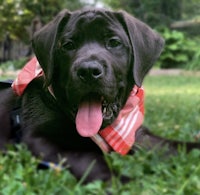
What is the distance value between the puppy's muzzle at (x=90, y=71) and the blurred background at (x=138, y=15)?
39.1ft

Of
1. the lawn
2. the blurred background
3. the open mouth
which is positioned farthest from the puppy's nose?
the blurred background

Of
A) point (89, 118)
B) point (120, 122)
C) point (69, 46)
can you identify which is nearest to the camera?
point (89, 118)

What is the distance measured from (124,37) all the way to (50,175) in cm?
99

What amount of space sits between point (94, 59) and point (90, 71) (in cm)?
10

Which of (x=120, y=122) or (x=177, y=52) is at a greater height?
(x=120, y=122)

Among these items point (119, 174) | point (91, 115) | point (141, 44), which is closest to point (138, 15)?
point (141, 44)

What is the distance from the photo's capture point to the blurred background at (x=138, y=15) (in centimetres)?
1608

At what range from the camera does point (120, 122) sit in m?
3.28

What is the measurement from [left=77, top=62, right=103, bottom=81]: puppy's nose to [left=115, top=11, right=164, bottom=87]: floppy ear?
37cm

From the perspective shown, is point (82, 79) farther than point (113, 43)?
No

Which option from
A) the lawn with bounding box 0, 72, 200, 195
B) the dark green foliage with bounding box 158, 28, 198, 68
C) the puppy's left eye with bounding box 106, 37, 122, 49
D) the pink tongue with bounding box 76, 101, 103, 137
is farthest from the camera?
the dark green foliage with bounding box 158, 28, 198, 68

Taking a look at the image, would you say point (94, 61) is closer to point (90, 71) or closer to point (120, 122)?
point (90, 71)

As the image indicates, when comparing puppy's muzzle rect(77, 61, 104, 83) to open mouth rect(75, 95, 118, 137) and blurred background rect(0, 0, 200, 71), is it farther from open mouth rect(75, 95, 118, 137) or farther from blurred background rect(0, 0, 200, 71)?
blurred background rect(0, 0, 200, 71)

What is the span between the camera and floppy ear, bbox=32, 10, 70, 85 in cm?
316
